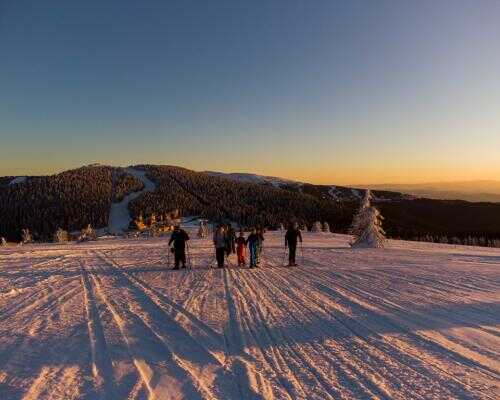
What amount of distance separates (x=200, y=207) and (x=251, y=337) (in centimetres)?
12433

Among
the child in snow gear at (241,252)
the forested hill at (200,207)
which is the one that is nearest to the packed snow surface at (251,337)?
the child in snow gear at (241,252)

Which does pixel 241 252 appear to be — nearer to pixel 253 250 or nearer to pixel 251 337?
pixel 253 250

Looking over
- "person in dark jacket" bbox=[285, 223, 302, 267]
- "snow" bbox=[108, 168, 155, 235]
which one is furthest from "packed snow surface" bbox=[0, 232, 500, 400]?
"snow" bbox=[108, 168, 155, 235]

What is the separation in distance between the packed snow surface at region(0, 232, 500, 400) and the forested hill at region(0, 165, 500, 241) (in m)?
85.8

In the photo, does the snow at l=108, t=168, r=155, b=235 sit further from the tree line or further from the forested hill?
the forested hill

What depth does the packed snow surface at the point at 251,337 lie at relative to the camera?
588 cm

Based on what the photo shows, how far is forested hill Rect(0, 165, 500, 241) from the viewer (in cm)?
11762

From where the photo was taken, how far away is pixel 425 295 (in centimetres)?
1190

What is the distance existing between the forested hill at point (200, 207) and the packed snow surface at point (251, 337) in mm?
85787

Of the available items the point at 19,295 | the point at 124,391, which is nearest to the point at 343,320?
the point at 124,391

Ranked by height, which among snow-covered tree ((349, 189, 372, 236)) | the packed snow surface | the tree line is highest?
the tree line

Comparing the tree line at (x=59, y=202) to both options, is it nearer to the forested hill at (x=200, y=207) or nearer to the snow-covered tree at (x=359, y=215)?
the forested hill at (x=200, y=207)

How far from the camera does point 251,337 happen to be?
8008 mm

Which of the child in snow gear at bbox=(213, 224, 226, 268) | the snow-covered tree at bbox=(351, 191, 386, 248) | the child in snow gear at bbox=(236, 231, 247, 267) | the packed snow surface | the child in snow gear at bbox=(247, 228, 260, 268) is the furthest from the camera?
the snow-covered tree at bbox=(351, 191, 386, 248)
